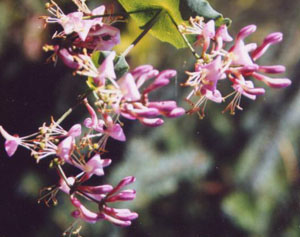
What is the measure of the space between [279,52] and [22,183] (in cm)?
78

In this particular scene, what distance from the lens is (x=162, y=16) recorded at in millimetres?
668

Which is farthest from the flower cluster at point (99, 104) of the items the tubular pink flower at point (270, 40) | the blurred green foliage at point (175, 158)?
the blurred green foliage at point (175, 158)

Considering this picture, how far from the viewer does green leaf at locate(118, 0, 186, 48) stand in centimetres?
64

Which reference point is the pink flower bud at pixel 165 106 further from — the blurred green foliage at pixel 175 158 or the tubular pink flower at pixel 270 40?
the blurred green foliage at pixel 175 158

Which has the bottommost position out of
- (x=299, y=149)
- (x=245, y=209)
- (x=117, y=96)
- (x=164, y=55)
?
(x=299, y=149)

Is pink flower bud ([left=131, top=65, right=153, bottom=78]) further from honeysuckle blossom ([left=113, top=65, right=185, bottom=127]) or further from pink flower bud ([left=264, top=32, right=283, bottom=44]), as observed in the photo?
pink flower bud ([left=264, top=32, right=283, bottom=44])

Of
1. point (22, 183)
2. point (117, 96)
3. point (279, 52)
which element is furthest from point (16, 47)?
point (117, 96)

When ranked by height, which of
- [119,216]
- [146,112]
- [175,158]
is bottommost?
[175,158]

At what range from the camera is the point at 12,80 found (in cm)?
144

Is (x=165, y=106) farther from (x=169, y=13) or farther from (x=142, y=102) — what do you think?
(x=169, y=13)

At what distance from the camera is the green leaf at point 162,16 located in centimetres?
64

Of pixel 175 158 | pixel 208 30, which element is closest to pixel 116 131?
pixel 208 30

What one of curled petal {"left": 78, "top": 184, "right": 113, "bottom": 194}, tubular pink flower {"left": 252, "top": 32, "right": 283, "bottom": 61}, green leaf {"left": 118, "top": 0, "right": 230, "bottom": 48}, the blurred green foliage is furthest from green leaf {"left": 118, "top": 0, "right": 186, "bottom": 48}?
the blurred green foliage

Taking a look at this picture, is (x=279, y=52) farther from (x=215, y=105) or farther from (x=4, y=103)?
(x=4, y=103)
